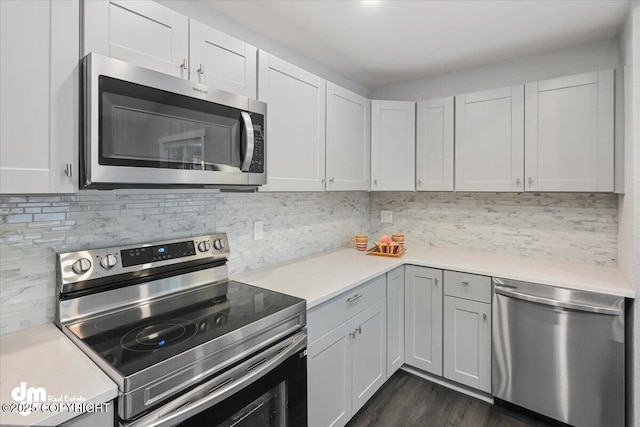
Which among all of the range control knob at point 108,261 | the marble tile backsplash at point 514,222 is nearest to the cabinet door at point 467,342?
the marble tile backsplash at point 514,222

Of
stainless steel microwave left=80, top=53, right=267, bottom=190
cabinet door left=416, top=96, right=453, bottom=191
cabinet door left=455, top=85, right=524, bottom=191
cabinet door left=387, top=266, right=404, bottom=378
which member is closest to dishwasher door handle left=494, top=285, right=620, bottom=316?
cabinet door left=387, top=266, right=404, bottom=378

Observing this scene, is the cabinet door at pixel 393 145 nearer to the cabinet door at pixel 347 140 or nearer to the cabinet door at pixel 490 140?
the cabinet door at pixel 347 140

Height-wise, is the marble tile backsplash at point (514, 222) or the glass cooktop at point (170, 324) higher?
the marble tile backsplash at point (514, 222)

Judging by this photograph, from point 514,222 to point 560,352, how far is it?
1.01 m

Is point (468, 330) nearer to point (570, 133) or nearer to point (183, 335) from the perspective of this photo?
point (570, 133)

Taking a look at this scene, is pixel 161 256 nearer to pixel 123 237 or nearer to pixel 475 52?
pixel 123 237

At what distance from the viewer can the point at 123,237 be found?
1518mm

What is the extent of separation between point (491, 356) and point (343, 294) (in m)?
1.15

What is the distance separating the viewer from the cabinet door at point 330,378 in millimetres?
1633

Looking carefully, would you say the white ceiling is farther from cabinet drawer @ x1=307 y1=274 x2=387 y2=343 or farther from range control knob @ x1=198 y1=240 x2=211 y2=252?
cabinet drawer @ x1=307 y1=274 x2=387 y2=343

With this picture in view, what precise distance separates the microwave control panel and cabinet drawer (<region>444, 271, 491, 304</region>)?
60.2 inches

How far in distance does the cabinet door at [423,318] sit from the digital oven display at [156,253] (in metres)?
1.57

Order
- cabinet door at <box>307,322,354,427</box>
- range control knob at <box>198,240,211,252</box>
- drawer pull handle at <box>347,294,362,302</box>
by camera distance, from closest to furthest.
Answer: cabinet door at <box>307,322,354,427</box>, range control knob at <box>198,240,211,252</box>, drawer pull handle at <box>347,294,362,302</box>

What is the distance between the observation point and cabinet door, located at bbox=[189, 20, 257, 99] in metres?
1.43
